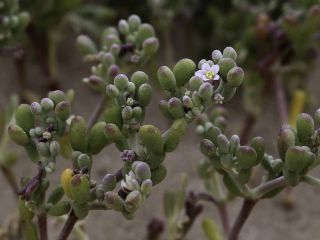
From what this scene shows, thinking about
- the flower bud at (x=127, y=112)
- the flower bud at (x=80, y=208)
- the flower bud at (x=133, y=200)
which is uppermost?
the flower bud at (x=127, y=112)

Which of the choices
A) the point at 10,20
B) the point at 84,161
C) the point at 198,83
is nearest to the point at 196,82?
the point at 198,83

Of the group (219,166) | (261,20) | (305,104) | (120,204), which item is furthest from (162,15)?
(120,204)

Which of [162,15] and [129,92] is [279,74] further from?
[129,92]

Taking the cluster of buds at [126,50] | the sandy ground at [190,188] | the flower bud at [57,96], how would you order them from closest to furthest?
the flower bud at [57,96] → the cluster of buds at [126,50] → the sandy ground at [190,188]

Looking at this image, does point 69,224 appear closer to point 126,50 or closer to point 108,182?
point 108,182

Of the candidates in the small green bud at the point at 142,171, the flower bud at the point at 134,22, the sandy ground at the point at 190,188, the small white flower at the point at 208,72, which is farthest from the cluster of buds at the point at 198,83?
the sandy ground at the point at 190,188

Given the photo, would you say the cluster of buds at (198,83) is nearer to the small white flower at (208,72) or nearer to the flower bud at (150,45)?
the small white flower at (208,72)
